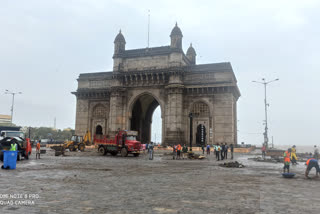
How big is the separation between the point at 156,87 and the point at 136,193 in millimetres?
33573

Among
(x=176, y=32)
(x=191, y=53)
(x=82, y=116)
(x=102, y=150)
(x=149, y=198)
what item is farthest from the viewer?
(x=191, y=53)

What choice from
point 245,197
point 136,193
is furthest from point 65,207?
point 245,197

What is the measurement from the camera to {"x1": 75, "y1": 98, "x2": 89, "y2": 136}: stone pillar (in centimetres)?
4450

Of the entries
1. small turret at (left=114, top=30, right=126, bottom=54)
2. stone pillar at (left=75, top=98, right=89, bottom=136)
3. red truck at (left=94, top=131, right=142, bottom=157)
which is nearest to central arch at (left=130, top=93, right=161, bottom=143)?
stone pillar at (left=75, top=98, right=89, bottom=136)

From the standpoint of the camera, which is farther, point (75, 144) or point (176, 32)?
point (176, 32)

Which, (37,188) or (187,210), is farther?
(37,188)

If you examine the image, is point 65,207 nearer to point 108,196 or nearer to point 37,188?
point 108,196

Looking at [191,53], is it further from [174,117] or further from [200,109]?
[174,117]

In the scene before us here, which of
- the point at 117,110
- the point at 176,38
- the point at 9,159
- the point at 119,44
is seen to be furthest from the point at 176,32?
the point at 9,159

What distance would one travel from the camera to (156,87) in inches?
1591

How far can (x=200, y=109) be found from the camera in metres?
38.5

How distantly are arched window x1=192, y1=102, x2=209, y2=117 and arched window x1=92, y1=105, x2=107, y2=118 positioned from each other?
14.8m

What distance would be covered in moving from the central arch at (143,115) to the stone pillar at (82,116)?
24.8 ft

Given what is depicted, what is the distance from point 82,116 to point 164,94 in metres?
14.8
